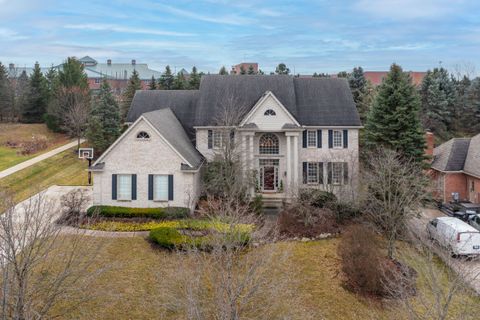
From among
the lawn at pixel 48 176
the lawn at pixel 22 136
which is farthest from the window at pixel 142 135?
the lawn at pixel 22 136

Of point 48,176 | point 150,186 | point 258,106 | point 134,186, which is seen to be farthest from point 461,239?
point 48,176

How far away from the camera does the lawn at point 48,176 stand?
105 feet

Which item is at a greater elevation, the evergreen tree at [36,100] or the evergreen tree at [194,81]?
the evergreen tree at [194,81]

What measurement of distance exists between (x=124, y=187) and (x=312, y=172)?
47.9ft

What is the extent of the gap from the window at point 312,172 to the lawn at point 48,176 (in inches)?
773

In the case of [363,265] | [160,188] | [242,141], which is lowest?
[363,265]

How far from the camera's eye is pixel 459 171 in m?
30.4

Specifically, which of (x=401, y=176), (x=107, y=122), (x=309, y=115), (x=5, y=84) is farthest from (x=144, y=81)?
(x=401, y=176)

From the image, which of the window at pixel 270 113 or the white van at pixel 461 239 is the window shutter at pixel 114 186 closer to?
the window at pixel 270 113

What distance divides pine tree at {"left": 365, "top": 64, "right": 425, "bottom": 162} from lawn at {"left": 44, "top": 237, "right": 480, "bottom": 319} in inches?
481

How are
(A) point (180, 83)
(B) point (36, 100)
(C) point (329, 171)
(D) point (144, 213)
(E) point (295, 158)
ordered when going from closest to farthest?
(D) point (144, 213), (E) point (295, 158), (C) point (329, 171), (B) point (36, 100), (A) point (180, 83)

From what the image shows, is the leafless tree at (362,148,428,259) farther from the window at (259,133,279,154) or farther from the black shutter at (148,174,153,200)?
the black shutter at (148,174,153,200)

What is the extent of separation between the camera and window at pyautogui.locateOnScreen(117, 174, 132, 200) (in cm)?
2556

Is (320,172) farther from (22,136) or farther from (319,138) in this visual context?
(22,136)
